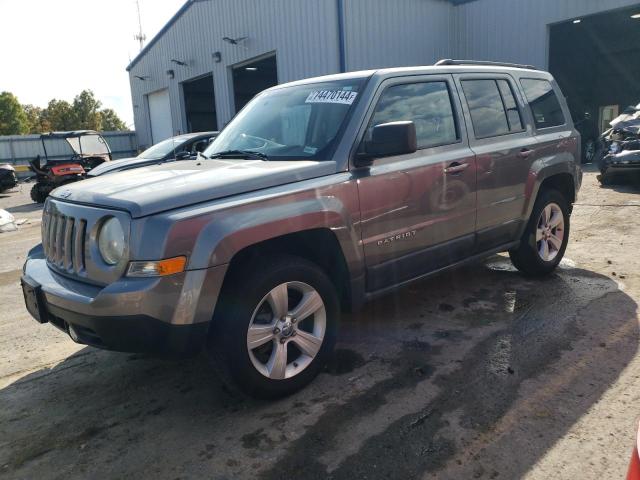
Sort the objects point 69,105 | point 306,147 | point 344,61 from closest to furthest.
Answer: point 306,147, point 344,61, point 69,105

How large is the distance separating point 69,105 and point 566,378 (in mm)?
72457

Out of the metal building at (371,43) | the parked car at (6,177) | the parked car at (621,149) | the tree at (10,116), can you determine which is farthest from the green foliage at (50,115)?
the parked car at (621,149)

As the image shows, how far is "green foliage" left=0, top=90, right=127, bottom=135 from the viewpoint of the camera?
61.6m

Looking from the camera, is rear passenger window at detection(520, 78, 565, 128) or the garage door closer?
rear passenger window at detection(520, 78, 565, 128)

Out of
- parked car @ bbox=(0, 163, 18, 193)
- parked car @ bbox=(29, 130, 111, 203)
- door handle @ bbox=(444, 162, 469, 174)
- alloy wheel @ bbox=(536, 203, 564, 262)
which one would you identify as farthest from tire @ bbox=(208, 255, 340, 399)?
parked car @ bbox=(0, 163, 18, 193)

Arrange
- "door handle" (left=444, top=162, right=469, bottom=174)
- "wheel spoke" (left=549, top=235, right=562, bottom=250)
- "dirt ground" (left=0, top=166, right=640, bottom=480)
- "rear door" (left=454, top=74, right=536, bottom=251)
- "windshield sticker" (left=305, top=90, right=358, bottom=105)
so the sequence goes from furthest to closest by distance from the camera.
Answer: "wheel spoke" (left=549, top=235, right=562, bottom=250) < "rear door" (left=454, top=74, right=536, bottom=251) < "door handle" (left=444, top=162, right=469, bottom=174) < "windshield sticker" (left=305, top=90, right=358, bottom=105) < "dirt ground" (left=0, top=166, right=640, bottom=480)

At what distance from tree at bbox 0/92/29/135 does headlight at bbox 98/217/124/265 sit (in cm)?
6807

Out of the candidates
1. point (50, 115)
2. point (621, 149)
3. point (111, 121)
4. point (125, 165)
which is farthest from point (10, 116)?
point (621, 149)

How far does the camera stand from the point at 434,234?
3.79m

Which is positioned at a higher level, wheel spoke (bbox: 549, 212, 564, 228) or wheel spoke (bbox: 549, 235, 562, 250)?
wheel spoke (bbox: 549, 212, 564, 228)

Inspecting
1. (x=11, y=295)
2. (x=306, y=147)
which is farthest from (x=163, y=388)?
(x=11, y=295)

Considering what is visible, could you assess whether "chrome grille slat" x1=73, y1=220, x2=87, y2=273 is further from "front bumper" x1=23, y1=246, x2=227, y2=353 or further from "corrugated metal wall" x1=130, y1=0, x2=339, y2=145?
"corrugated metal wall" x1=130, y1=0, x2=339, y2=145

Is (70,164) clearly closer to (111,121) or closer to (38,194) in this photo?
(38,194)

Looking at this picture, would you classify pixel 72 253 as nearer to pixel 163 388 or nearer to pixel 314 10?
pixel 163 388
